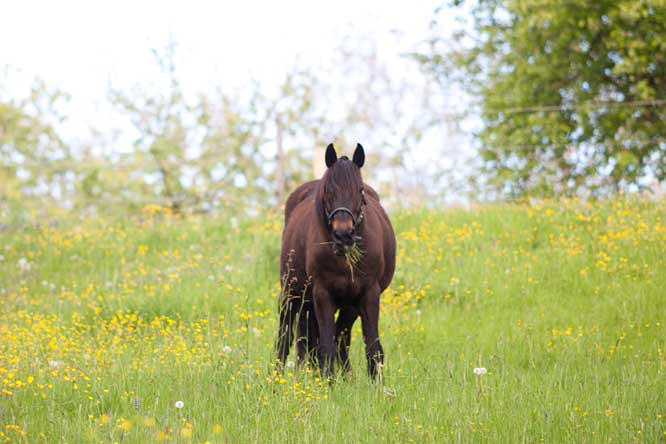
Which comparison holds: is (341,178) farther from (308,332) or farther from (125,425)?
(125,425)

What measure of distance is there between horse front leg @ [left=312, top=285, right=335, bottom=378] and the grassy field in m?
0.22

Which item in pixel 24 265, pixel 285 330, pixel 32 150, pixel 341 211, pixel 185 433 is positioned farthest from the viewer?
pixel 32 150

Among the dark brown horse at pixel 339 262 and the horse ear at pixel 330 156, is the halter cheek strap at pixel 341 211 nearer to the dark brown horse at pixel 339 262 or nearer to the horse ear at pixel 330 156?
the dark brown horse at pixel 339 262

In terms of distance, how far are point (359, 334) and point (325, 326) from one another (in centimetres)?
253

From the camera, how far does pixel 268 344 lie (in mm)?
8680

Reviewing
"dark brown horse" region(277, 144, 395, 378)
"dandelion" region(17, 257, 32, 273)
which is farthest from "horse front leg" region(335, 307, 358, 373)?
"dandelion" region(17, 257, 32, 273)

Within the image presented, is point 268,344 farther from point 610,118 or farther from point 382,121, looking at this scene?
point 382,121

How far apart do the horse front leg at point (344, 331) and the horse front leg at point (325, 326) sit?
0.55 meters

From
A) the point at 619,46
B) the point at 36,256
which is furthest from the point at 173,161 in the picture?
the point at 619,46

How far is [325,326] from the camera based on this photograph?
7098 mm

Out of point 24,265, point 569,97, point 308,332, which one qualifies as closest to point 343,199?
point 308,332

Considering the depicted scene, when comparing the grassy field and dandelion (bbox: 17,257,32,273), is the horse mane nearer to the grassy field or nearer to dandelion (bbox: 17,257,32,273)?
the grassy field

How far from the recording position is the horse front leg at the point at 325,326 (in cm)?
705

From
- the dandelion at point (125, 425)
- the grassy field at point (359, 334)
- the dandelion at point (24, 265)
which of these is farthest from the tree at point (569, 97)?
the dandelion at point (125, 425)
